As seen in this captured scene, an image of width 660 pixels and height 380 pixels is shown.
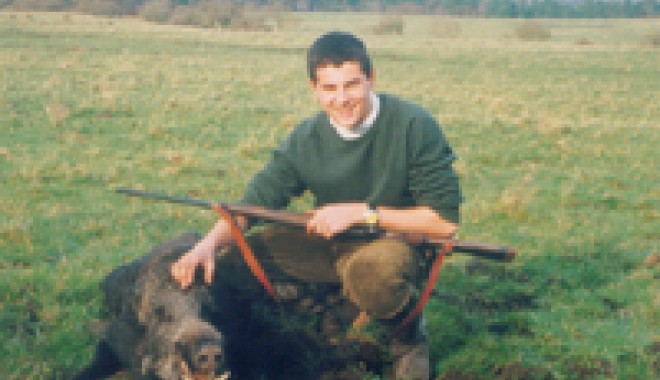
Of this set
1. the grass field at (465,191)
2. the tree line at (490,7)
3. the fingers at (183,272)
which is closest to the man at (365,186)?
the fingers at (183,272)

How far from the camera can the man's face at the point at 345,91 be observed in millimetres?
4547

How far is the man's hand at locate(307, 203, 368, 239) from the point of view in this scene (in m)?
4.51

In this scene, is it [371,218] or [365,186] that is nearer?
[371,218]

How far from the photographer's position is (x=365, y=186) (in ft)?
16.0

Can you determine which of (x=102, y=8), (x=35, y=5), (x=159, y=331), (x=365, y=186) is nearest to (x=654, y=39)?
(x=102, y=8)

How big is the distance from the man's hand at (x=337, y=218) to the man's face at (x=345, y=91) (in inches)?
22.2

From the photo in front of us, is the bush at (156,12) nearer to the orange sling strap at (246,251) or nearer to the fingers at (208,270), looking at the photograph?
the orange sling strap at (246,251)

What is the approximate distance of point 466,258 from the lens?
729 cm

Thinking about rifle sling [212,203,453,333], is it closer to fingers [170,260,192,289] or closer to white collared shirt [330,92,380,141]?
fingers [170,260,192,289]

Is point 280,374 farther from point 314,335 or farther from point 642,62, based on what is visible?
point 642,62

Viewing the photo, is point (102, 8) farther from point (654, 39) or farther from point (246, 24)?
point (654, 39)

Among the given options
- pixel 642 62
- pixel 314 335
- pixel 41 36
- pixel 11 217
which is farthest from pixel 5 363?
pixel 642 62

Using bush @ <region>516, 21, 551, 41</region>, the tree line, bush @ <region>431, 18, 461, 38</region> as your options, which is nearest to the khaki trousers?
bush @ <region>516, 21, 551, 41</region>

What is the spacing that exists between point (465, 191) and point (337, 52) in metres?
6.30
